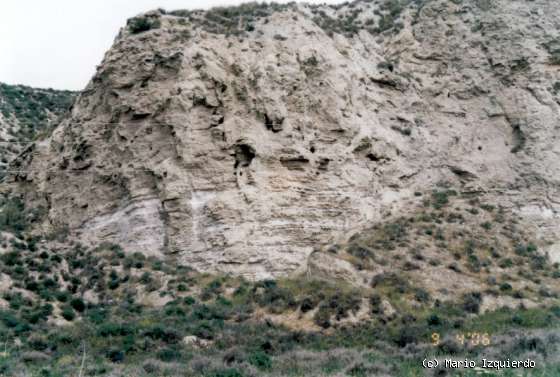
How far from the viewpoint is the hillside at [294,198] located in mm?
17750

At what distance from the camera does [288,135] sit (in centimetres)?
2384

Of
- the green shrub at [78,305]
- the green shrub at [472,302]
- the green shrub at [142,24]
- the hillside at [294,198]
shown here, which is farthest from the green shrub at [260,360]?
the green shrub at [142,24]

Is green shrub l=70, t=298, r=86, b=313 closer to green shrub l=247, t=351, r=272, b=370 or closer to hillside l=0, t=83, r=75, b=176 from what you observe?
green shrub l=247, t=351, r=272, b=370

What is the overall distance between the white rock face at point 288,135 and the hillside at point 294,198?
8cm

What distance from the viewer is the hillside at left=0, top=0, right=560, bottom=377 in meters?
17.8

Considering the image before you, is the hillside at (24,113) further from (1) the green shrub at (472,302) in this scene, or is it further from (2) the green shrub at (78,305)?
(1) the green shrub at (472,302)

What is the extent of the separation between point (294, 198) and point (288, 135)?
108 inches

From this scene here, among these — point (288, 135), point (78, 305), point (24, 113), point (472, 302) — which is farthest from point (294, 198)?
point (24, 113)

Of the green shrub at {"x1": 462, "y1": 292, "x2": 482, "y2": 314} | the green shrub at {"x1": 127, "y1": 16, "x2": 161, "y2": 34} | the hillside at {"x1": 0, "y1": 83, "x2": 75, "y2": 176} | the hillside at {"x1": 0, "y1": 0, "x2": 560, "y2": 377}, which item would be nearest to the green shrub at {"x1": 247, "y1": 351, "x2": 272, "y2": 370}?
the hillside at {"x1": 0, "y1": 0, "x2": 560, "y2": 377}

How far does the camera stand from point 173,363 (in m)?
14.7

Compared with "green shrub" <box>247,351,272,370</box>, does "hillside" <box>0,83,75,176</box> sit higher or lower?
higher

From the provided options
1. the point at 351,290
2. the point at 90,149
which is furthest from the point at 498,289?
the point at 90,149

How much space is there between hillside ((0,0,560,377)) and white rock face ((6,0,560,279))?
0.08 meters

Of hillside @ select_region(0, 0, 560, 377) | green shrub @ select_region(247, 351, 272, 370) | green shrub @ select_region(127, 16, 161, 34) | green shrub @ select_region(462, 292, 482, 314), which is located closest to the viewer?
green shrub @ select_region(247, 351, 272, 370)
